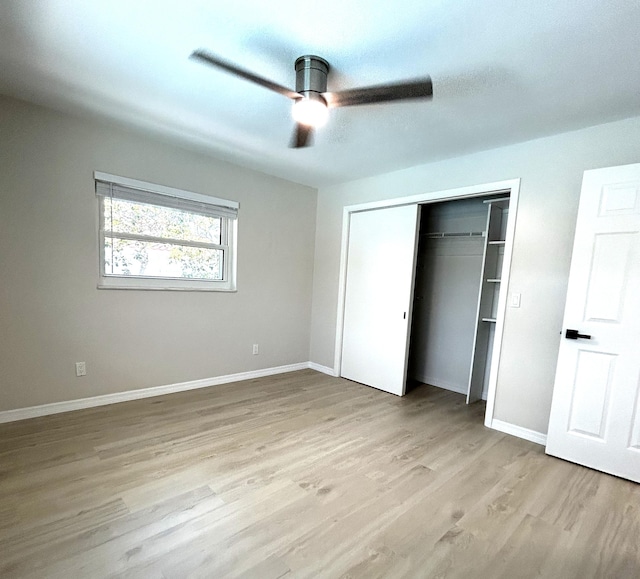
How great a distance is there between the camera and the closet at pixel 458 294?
11.2 ft

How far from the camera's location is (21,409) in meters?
2.57

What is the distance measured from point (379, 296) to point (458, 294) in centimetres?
95

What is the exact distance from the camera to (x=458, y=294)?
3857 mm

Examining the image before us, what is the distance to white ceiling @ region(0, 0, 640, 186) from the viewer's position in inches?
56.7

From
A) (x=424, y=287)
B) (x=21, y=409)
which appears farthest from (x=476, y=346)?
(x=21, y=409)

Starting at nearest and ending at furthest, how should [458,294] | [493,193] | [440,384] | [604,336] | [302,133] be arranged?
[604,336]
[302,133]
[493,193]
[458,294]
[440,384]

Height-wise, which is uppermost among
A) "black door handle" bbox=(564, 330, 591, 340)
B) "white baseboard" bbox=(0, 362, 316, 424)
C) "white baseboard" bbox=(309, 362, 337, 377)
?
"black door handle" bbox=(564, 330, 591, 340)

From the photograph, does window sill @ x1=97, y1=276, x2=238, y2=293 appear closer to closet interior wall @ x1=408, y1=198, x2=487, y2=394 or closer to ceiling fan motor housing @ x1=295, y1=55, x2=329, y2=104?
ceiling fan motor housing @ x1=295, y1=55, x2=329, y2=104

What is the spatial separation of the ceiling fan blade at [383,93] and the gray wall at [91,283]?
208 cm

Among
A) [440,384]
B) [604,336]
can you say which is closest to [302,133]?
[604,336]

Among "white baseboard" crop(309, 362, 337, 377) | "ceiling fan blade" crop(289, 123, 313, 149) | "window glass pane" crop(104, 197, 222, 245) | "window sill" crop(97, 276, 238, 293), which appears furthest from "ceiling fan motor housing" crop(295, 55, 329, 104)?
"white baseboard" crop(309, 362, 337, 377)

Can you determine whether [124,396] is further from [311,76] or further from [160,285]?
[311,76]

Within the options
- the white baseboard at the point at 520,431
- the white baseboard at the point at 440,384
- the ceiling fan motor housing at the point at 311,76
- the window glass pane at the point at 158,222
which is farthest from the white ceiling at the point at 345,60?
the white baseboard at the point at 440,384

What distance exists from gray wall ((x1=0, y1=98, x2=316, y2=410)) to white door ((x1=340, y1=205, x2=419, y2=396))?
3.38 feet
